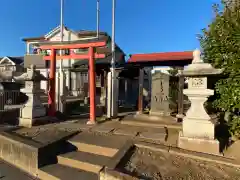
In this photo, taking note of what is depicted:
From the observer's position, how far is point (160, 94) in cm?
902

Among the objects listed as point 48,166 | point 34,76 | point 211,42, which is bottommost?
point 48,166

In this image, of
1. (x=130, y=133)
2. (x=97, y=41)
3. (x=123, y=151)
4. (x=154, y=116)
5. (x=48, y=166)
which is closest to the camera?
(x=123, y=151)

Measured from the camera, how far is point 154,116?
8539mm

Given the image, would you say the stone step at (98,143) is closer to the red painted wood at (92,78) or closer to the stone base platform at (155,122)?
the red painted wood at (92,78)

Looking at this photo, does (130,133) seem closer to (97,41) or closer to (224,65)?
(224,65)

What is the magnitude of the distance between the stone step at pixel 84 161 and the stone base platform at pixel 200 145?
1.91 meters

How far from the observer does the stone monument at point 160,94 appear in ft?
29.1

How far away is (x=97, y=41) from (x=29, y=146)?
442cm

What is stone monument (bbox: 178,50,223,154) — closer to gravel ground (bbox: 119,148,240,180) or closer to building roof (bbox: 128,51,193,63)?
gravel ground (bbox: 119,148,240,180)

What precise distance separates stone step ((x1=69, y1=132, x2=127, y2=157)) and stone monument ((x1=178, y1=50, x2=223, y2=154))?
1628 millimetres

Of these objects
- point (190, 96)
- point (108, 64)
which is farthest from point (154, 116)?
point (108, 64)

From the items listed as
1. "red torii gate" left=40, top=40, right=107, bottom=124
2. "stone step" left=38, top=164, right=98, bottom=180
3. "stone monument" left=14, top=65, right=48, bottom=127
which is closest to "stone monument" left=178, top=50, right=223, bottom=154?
"stone step" left=38, top=164, right=98, bottom=180

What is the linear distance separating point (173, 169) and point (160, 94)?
18.5 feet

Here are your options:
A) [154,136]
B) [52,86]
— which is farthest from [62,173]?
[52,86]
